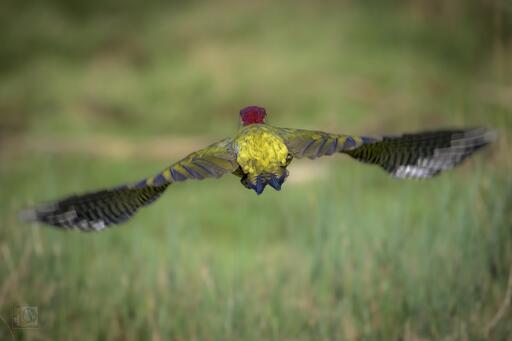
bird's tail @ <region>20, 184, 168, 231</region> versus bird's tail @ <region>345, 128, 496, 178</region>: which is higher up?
bird's tail @ <region>345, 128, 496, 178</region>

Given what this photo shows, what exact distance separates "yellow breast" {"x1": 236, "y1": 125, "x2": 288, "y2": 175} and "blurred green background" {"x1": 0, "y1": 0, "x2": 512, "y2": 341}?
1.86 feet

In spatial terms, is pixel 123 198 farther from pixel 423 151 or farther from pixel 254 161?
pixel 423 151

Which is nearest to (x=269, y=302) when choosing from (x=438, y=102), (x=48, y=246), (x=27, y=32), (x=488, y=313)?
(x=488, y=313)

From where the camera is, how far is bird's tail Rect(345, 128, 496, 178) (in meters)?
0.66

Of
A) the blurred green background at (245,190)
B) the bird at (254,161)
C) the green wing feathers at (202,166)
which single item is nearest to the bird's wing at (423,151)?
the bird at (254,161)

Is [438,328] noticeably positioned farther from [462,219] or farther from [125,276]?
[125,276]

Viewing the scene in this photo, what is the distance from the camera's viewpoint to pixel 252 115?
1.99 ft

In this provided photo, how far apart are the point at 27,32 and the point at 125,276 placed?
260 centimetres

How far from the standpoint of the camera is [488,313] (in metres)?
1.44

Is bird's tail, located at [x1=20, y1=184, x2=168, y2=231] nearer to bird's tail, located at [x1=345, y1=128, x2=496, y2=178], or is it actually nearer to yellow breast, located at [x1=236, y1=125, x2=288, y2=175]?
yellow breast, located at [x1=236, y1=125, x2=288, y2=175]

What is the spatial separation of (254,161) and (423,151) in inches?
8.9

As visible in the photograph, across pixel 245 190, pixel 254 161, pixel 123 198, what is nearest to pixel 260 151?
pixel 254 161

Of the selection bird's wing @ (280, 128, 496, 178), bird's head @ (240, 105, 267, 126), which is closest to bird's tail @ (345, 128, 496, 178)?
bird's wing @ (280, 128, 496, 178)

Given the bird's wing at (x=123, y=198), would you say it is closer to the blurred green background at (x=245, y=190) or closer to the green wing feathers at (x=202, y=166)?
the green wing feathers at (x=202, y=166)
